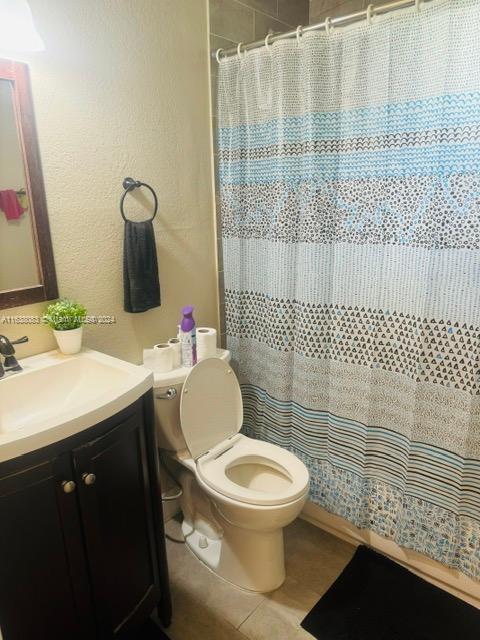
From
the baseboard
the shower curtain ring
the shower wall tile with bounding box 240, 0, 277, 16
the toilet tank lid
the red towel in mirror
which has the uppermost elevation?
the shower wall tile with bounding box 240, 0, 277, 16

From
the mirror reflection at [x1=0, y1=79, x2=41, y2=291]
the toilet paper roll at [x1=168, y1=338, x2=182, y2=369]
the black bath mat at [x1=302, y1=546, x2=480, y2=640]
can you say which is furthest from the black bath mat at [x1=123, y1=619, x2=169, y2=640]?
the mirror reflection at [x1=0, y1=79, x2=41, y2=291]

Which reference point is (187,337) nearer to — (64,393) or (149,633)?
(64,393)

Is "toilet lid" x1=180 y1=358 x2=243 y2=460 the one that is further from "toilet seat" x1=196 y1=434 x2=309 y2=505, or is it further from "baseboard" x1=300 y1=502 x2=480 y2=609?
"baseboard" x1=300 y1=502 x2=480 y2=609

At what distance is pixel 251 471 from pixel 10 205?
1.38 metres

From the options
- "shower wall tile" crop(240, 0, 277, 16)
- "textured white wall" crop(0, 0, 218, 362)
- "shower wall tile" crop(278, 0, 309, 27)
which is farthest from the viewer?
"shower wall tile" crop(278, 0, 309, 27)

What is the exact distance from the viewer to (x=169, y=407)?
1.66 metres

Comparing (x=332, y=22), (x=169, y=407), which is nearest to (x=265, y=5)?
(x=332, y=22)

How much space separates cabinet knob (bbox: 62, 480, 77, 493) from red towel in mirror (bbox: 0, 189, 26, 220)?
0.84 meters

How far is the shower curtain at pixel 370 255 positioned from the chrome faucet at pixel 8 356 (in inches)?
39.6

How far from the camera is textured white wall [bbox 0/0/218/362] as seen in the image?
1397 mm

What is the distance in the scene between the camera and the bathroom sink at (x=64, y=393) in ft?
3.34

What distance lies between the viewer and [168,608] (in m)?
1.51

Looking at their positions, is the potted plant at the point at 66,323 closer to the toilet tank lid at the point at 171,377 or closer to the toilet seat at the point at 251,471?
the toilet tank lid at the point at 171,377

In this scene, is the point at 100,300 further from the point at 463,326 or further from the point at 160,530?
the point at 463,326
